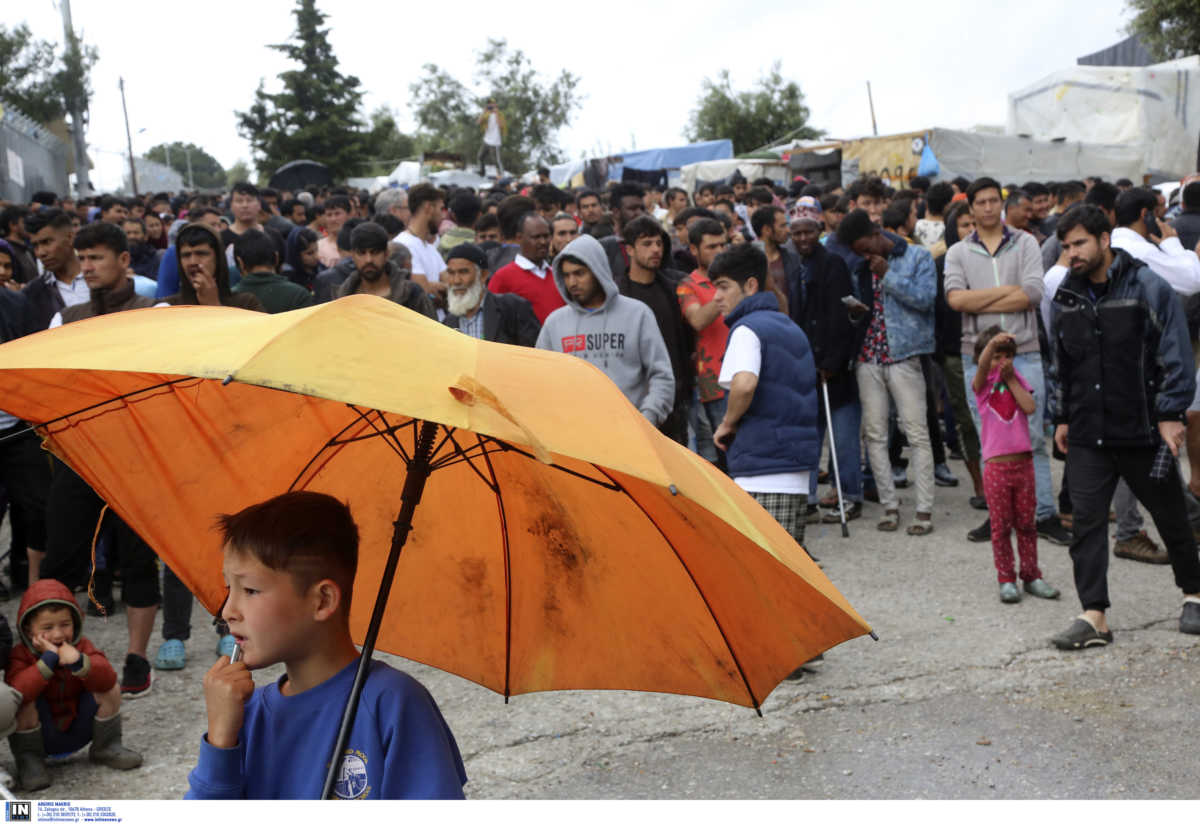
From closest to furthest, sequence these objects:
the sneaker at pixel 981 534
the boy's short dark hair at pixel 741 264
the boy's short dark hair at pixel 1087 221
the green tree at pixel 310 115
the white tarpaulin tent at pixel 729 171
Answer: the boy's short dark hair at pixel 1087 221
the boy's short dark hair at pixel 741 264
the sneaker at pixel 981 534
the white tarpaulin tent at pixel 729 171
the green tree at pixel 310 115

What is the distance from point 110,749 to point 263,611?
9.87 feet

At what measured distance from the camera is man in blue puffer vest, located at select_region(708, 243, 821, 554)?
5617 millimetres

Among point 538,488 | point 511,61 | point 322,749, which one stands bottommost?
point 322,749

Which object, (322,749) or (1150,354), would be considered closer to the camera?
(322,749)

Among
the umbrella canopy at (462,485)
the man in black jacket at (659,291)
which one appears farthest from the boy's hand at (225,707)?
the man in black jacket at (659,291)

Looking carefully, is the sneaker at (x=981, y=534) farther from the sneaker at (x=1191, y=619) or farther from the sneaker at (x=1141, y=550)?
the sneaker at (x=1191, y=619)

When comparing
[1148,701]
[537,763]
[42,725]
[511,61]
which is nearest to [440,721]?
[537,763]

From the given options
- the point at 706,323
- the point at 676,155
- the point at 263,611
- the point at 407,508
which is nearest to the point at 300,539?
the point at 263,611

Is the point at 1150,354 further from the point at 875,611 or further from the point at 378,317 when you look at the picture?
the point at 378,317

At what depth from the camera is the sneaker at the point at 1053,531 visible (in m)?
7.52

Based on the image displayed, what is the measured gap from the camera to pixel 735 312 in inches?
235

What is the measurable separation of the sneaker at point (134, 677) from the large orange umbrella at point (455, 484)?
9.54ft

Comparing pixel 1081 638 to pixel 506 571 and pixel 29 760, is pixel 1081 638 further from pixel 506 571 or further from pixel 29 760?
pixel 29 760
